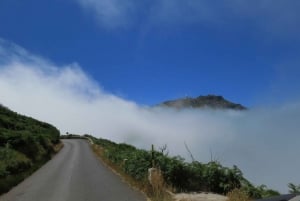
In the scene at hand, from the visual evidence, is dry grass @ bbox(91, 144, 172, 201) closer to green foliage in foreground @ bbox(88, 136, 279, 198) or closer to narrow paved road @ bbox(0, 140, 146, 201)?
narrow paved road @ bbox(0, 140, 146, 201)

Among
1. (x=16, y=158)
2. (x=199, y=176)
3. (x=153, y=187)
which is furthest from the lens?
(x=16, y=158)

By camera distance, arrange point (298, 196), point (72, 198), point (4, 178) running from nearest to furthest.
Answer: point (298, 196)
point (72, 198)
point (4, 178)

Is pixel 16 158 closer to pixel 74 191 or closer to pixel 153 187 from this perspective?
pixel 74 191

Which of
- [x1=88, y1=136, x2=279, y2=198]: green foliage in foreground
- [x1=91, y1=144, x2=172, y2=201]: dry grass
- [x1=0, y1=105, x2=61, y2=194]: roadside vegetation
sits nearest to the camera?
[x1=91, y1=144, x2=172, y2=201]: dry grass

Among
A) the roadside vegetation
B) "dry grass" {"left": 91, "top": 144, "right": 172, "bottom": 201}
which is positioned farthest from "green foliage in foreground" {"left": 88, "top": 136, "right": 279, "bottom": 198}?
the roadside vegetation

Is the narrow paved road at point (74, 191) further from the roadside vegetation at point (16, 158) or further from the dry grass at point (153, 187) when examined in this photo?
the roadside vegetation at point (16, 158)

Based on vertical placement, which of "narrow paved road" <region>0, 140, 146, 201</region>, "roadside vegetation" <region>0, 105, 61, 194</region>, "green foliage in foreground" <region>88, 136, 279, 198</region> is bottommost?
"narrow paved road" <region>0, 140, 146, 201</region>

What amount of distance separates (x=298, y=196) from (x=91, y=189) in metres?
14.9

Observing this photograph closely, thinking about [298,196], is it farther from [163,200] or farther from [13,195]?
[13,195]

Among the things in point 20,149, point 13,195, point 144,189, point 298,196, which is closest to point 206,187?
point 144,189

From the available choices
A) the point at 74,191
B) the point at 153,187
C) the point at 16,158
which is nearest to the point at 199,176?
the point at 153,187

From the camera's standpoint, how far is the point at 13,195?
18062 millimetres

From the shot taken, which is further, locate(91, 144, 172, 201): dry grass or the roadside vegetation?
the roadside vegetation

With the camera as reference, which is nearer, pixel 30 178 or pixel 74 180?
pixel 74 180
